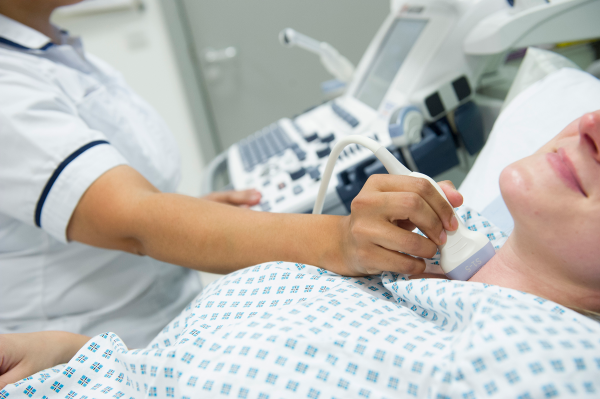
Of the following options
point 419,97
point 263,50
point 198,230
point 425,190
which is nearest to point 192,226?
point 198,230

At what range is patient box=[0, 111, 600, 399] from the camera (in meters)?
0.37

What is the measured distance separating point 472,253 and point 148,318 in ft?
2.30

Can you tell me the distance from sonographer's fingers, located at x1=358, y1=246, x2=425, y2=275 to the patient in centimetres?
3

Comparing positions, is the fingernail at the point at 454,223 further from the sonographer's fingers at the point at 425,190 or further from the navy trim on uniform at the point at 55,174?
the navy trim on uniform at the point at 55,174

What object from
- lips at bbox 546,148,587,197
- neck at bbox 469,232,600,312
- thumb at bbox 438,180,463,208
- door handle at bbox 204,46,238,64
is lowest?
neck at bbox 469,232,600,312

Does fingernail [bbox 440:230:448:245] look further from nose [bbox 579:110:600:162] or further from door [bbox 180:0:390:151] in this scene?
door [bbox 180:0:390:151]

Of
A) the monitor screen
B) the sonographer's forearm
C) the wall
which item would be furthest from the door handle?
the sonographer's forearm

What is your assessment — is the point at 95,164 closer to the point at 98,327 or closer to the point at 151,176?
the point at 151,176

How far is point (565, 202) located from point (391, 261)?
225 millimetres

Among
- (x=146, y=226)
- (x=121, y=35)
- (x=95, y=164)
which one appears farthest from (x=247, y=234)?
(x=121, y=35)

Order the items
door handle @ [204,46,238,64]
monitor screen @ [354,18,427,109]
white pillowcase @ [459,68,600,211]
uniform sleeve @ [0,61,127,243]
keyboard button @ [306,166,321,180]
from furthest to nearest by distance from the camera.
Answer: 1. door handle @ [204,46,238,64]
2. monitor screen @ [354,18,427,109]
3. keyboard button @ [306,166,321,180]
4. white pillowcase @ [459,68,600,211]
5. uniform sleeve @ [0,61,127,243]

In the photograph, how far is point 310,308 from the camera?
488 millimetres

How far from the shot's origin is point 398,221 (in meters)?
0.52

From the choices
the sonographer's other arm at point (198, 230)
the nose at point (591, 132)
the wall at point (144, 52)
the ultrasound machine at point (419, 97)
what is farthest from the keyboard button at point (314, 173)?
the wall at point (144, 52)
